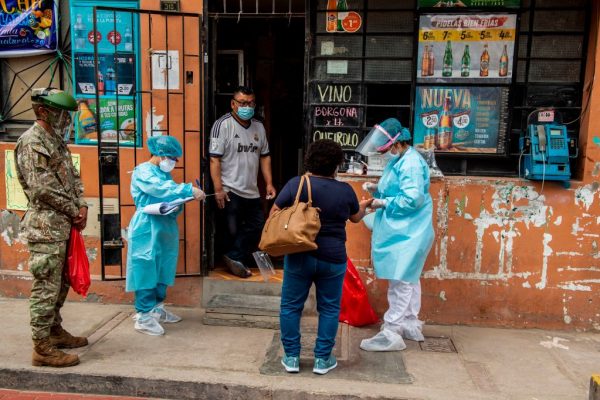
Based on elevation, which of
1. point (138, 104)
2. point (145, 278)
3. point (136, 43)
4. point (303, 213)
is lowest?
point (145, 278)

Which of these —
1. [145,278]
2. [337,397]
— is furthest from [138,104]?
[337,397]

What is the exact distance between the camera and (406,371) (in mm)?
3814

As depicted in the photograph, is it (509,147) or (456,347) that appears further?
(509,147)

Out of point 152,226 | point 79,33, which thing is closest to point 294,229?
point 152,226

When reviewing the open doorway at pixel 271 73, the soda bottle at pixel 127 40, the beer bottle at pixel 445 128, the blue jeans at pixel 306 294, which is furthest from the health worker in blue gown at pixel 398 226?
the soda bottle at pixel 127 40

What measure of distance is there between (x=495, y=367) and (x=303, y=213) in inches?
75.6

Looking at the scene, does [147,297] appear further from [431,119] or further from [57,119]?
[431,119]

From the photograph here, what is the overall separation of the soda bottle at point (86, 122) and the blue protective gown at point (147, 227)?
45.6 inches

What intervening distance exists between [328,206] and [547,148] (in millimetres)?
2174

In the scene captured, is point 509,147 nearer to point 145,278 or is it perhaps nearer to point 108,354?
point 145,278

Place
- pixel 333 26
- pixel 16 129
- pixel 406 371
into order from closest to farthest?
pixel 406 371 < pixel 333 26 < pixel 16 129

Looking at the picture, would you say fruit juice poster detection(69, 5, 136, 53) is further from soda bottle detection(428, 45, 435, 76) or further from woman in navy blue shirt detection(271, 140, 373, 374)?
soda bottle detection(428, 45, 435, 76)

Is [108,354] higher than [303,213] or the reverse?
the reverse

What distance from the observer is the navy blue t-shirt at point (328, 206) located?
3.52 meters
